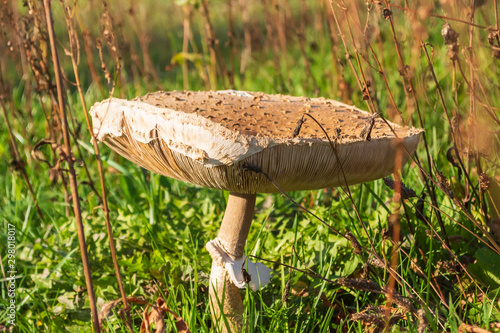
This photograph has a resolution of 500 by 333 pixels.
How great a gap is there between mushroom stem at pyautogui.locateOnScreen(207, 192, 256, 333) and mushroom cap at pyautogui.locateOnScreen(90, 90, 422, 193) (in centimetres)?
23

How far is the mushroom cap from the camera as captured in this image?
4.48 feet

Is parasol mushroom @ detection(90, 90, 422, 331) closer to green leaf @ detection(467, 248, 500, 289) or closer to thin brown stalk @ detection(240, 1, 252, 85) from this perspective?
green leaf @ detection(467, 248, 500, 289)

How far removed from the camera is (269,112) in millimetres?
1890

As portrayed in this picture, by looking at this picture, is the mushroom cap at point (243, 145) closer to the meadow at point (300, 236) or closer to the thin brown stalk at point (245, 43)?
the meadow at point (300, 236)

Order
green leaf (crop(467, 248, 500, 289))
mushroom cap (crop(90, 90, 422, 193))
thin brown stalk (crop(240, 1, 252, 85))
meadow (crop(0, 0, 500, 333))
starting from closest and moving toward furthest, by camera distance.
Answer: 1. mushroom cap (crop(90, 90, 422, 193))
2. meadow (crop(0, 0, 500, 333))
3. green leaf (crop(467, 248, 500, 289))
4. thin brown stalk (crop(240, 1, 252, 85))

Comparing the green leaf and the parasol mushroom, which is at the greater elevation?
the parasol mushroom

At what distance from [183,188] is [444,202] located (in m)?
1.48

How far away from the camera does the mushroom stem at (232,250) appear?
186 centimetres

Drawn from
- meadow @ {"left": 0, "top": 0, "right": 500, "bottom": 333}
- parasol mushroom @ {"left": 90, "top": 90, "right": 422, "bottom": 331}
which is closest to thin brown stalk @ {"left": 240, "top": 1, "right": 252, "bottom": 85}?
meadow @ {"left": 0, "top": 0, "right": 500, "bottom": 333}

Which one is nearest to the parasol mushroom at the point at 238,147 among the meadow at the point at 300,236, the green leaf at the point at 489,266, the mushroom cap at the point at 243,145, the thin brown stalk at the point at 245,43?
the mushroom cap at the point at 243,145

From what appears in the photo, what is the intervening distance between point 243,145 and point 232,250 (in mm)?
651

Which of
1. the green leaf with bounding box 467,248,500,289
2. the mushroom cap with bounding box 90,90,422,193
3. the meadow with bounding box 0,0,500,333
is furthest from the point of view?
the green leaf with bounding box 467,248,500,289

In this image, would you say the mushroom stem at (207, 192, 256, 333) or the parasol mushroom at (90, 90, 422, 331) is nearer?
the parasol mushroom at (90, 90, 422, 331)

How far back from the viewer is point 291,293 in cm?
203
